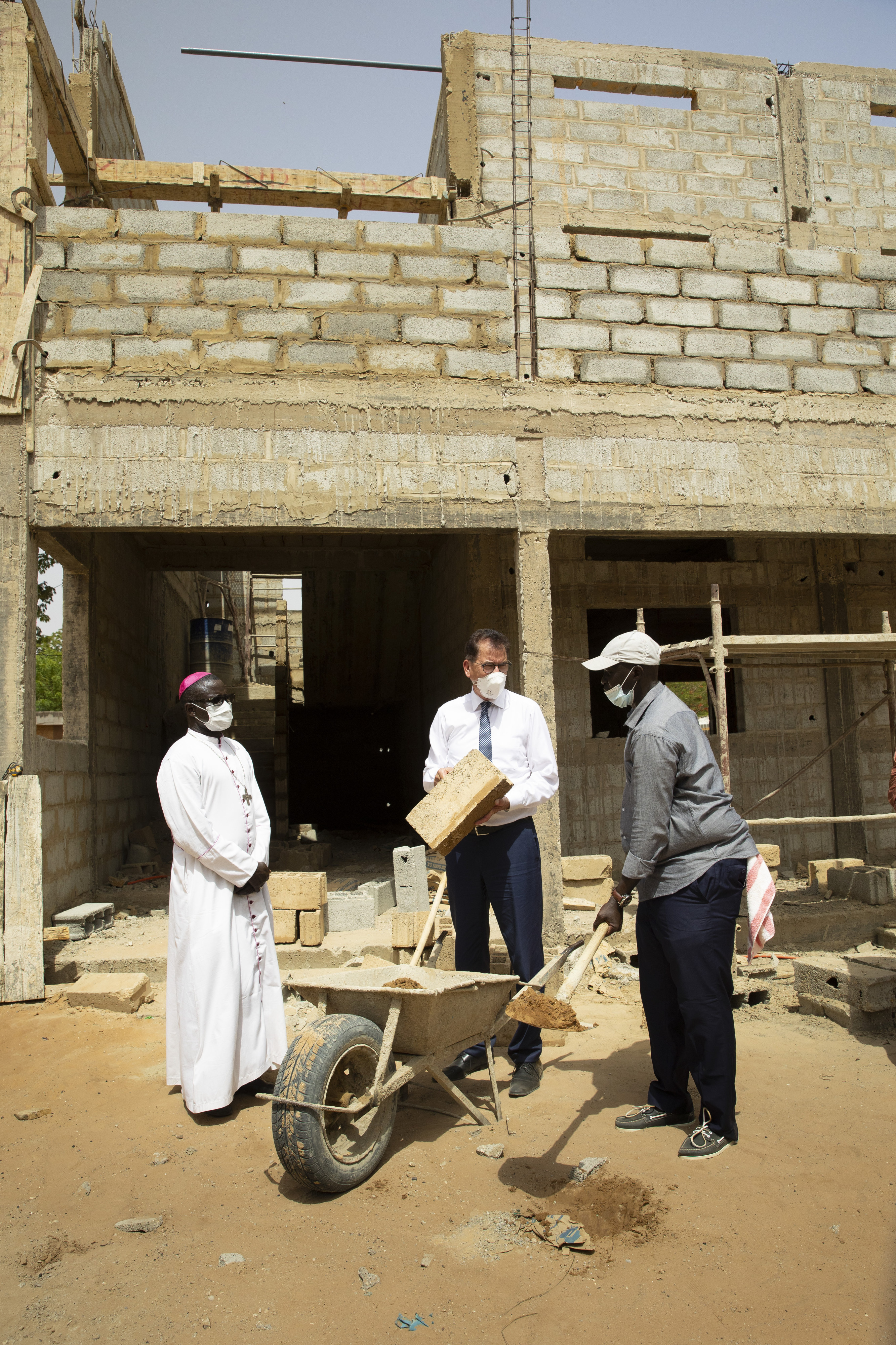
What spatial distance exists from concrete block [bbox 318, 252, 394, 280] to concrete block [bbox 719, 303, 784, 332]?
2599mm

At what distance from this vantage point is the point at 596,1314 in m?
2.33

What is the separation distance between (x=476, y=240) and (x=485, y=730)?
13.8 feet

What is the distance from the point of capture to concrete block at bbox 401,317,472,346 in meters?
6.30

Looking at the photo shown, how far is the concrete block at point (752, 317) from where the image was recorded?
675 cm

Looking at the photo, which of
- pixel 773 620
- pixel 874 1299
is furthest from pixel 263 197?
pixel 874 1299

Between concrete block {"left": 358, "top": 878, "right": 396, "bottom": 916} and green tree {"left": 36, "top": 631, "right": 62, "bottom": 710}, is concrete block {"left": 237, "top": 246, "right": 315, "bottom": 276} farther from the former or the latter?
green tree {"left": 36, "top": 631, "right": 62, "bottom": 710}

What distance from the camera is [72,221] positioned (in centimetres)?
609

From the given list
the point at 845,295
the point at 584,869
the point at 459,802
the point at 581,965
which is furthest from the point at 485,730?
the point at 845,295

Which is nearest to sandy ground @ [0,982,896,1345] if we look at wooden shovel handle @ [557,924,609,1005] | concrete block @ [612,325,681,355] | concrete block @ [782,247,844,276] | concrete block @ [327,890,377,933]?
wooden shovel handle @ [557,924,609,1005]

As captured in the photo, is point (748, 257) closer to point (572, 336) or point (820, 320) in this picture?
point (820, 320)

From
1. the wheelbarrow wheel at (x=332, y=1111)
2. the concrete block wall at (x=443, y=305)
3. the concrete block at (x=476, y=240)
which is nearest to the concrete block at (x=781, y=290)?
the concrete block wall at (x=443, y=305)

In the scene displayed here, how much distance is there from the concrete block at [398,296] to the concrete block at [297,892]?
409 centimetres

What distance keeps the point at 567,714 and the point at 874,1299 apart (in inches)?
235

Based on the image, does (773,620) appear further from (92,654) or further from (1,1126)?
(1,1126)
